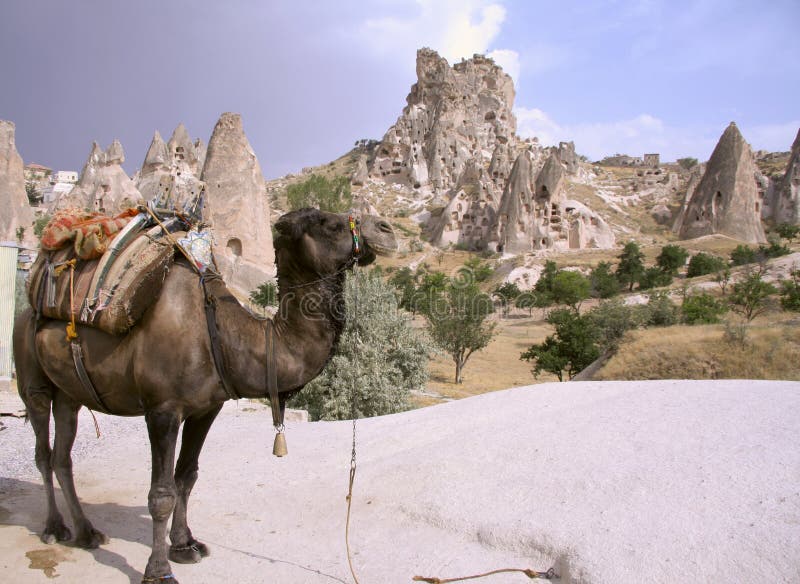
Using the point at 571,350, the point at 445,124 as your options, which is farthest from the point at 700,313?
the point at 445,124

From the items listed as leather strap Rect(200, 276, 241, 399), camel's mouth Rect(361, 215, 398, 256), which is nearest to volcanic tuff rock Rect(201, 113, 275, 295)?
leather strap Rect(200, 276, 241, 399)

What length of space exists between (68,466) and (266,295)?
15.1 meters

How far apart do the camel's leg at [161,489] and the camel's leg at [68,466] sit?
3.19ft

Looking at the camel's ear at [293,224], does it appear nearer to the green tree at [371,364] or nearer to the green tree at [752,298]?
the green tree at [371,364]

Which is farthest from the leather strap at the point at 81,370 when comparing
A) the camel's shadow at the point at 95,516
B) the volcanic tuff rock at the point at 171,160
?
the volcanic tuff rock at the point at 171,160

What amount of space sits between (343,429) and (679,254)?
149 feet

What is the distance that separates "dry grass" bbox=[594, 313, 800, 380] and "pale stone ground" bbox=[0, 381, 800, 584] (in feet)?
23.7

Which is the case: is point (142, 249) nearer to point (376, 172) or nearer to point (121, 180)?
point (121, 180)

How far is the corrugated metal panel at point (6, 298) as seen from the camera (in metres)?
11.7

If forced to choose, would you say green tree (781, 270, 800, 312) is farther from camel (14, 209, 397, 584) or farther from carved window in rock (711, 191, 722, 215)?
carved window in rock (711, 191, 722, 215)

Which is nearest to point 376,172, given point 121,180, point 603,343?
point 121,180

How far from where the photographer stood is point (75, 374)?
13.0 ft

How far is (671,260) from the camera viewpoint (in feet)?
149

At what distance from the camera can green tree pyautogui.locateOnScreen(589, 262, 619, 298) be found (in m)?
40.2
